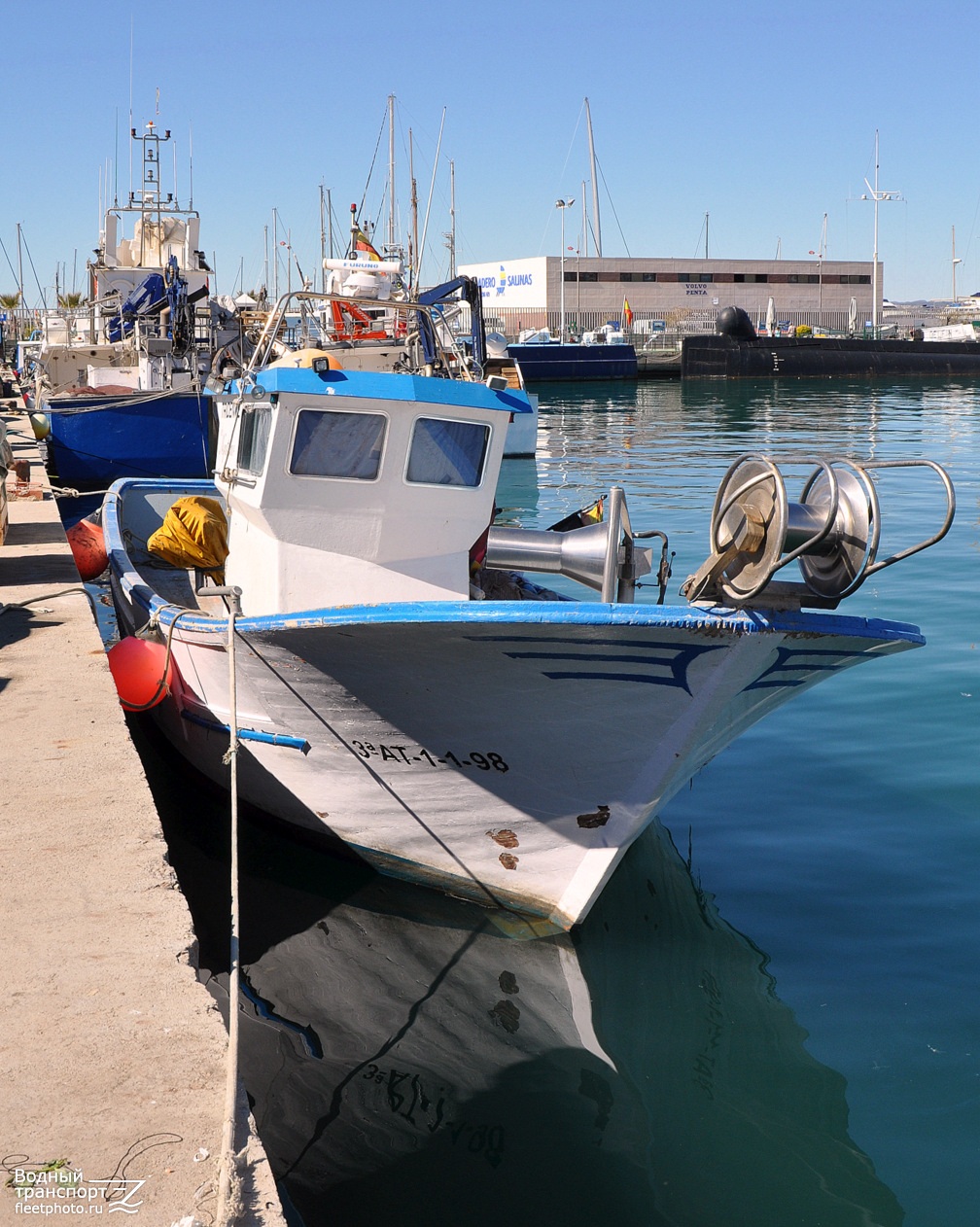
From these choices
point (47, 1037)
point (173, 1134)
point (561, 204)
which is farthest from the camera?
point (561, 204)

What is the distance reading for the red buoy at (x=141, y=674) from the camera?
7.26 meters

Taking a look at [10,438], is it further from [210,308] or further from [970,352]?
[970,352]

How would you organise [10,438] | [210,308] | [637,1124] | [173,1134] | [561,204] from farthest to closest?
[561,204] < [10,438] < [210,308] < [637,1124] < [173,1134]

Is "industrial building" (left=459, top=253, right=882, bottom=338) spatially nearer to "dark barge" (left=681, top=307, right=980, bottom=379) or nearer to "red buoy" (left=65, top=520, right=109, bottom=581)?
"dark barge" (left=681, top=307, right=980, bottom=379)

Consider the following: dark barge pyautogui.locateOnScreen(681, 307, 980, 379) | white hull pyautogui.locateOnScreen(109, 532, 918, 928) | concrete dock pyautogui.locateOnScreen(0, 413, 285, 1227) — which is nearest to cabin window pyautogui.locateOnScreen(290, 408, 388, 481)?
white hull pyautogui.locateOnScreen(109, 532, 918, 928)

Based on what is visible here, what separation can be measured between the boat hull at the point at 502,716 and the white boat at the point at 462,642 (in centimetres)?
1

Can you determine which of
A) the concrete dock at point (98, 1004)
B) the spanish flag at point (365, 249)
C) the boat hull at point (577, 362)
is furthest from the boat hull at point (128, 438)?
the boat hull at point (577, 362)

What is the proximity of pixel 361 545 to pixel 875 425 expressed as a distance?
29271mm

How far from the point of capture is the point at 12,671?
7.10m

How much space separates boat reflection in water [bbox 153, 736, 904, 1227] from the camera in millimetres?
4211

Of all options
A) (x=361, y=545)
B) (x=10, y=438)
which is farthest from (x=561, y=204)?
(x=361, y=545)

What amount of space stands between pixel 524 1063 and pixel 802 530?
8.30 feet

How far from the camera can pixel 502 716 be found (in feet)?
18.1

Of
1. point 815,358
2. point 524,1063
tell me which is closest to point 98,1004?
point 524,1063
